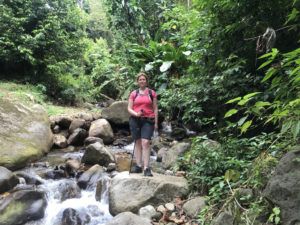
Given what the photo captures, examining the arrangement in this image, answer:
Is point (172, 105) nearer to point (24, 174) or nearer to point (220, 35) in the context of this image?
point (220, 35)

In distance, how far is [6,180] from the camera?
5.96m

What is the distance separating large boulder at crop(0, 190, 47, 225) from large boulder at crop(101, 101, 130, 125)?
510cm

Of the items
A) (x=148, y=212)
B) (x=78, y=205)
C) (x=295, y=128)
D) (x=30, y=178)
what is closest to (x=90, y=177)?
(x=78, y=205)

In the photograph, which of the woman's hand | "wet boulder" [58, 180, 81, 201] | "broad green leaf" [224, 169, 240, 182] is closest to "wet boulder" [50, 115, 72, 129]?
"wet boulder" [58, 180, 81, 201]

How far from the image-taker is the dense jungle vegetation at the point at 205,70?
347cm

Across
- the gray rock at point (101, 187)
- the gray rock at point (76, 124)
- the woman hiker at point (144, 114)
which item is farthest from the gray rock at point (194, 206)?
the gray rock at point (76, 124)

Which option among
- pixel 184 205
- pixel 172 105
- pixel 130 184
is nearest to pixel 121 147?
pixel 172 105

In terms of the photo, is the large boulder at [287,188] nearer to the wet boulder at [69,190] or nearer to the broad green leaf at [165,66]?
the wet boulder at [69,190]

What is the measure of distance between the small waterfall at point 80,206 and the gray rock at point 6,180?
1.61ft

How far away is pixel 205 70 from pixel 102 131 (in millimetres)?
4051

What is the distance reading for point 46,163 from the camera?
24.9ft

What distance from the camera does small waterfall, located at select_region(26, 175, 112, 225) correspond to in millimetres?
5434

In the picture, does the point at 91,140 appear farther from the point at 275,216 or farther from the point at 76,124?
the point at 275,216

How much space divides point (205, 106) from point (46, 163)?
3724 millimetres
